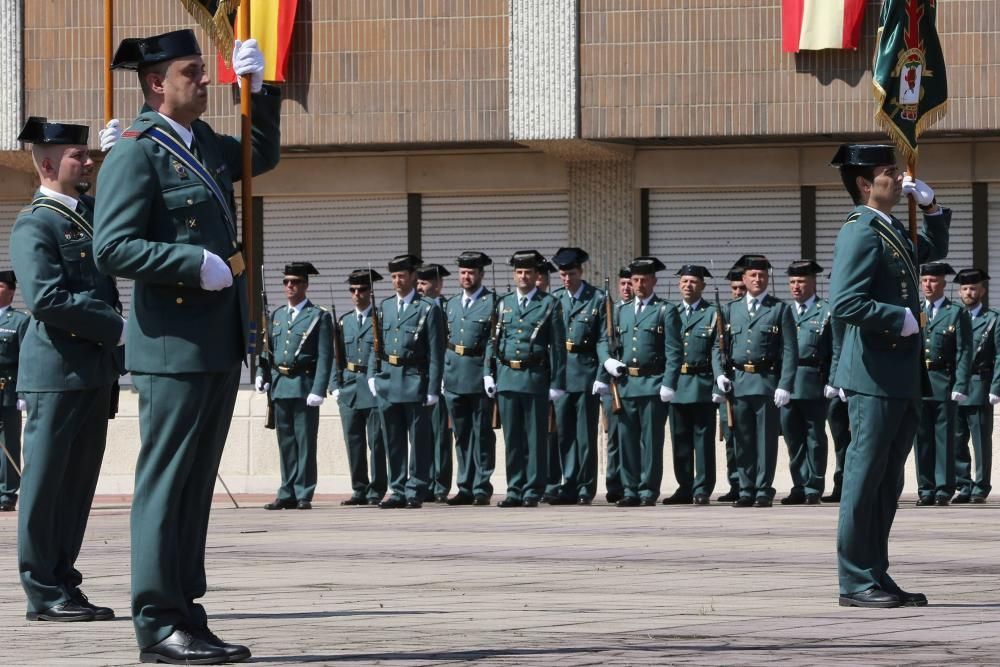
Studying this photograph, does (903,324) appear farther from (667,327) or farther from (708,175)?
(708,175)

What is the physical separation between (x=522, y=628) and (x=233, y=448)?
1521cm

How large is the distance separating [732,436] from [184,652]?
38.3 feet

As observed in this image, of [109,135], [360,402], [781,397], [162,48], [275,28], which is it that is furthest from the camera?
[275,28]

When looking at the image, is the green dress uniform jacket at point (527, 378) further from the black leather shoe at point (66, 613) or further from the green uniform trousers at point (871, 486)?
the black leather shoe at point (66, 613)

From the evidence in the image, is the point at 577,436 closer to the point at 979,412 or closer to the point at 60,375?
the point at 979,412

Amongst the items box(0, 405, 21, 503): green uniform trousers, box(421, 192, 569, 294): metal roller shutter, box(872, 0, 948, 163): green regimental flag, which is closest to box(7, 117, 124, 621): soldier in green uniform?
box(872, 0, 948, 163): green regimental flag

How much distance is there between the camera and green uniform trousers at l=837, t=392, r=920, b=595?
874 centimetres

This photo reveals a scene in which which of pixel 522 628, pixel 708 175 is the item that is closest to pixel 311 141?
pixel 708 175

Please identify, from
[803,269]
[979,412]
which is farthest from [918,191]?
[979,412]

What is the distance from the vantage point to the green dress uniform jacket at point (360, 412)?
1833 cm

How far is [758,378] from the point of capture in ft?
58.0

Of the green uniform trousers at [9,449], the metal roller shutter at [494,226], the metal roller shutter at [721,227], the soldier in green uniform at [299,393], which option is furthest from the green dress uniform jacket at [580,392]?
the green uniform trousers at [9,449]

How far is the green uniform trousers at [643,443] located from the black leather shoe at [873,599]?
887 centimetres

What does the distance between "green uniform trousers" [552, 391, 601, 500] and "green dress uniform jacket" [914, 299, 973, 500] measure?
2.83m
